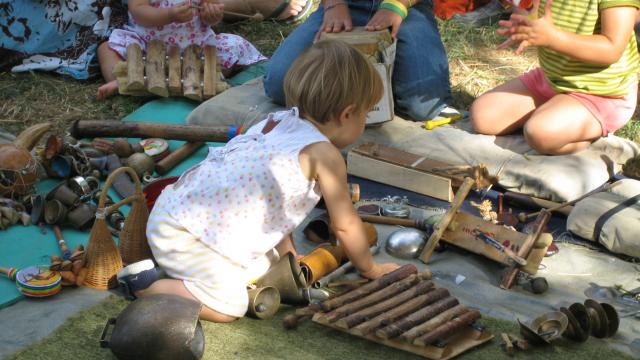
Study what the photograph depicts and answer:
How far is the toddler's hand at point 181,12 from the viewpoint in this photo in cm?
530

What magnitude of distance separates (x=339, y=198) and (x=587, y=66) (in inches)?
80.9

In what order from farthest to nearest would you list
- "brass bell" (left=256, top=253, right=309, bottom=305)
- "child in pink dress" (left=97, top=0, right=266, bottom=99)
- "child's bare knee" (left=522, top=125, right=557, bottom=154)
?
1. "child in pink dress" (left=97, top=0, right=266, bottom=99)
2. "child's bare knee" (left=522, top=125, right=557, bottom=154)
3. "brass bell" (left=256, top=253, right=309, bottom=305)

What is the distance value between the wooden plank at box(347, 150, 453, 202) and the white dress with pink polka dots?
3.98 feet

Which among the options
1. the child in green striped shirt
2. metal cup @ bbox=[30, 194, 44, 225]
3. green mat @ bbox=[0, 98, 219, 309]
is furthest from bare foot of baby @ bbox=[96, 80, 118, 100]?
the child in green striped shirt

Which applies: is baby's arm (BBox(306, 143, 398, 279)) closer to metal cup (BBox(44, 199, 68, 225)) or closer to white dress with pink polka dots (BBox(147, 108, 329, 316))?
white dress with pink polka dots (BBox(147, 108, 329, 316))

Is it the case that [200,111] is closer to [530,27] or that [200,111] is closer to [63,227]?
[63,227]

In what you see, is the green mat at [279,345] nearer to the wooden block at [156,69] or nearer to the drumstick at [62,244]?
the drumstick at [62,244]

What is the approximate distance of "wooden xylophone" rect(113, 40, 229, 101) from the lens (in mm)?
5180

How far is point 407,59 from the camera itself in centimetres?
488

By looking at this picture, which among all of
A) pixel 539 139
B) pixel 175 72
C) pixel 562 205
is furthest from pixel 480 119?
pixel 175 72

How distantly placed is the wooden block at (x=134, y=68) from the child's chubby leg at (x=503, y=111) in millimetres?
2197

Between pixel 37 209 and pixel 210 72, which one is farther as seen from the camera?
pixel 210 72

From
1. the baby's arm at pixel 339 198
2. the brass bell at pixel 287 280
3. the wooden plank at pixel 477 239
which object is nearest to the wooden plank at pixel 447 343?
the brass bell at pixel 287 280

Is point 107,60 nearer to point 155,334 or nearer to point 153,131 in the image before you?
point 153,131
